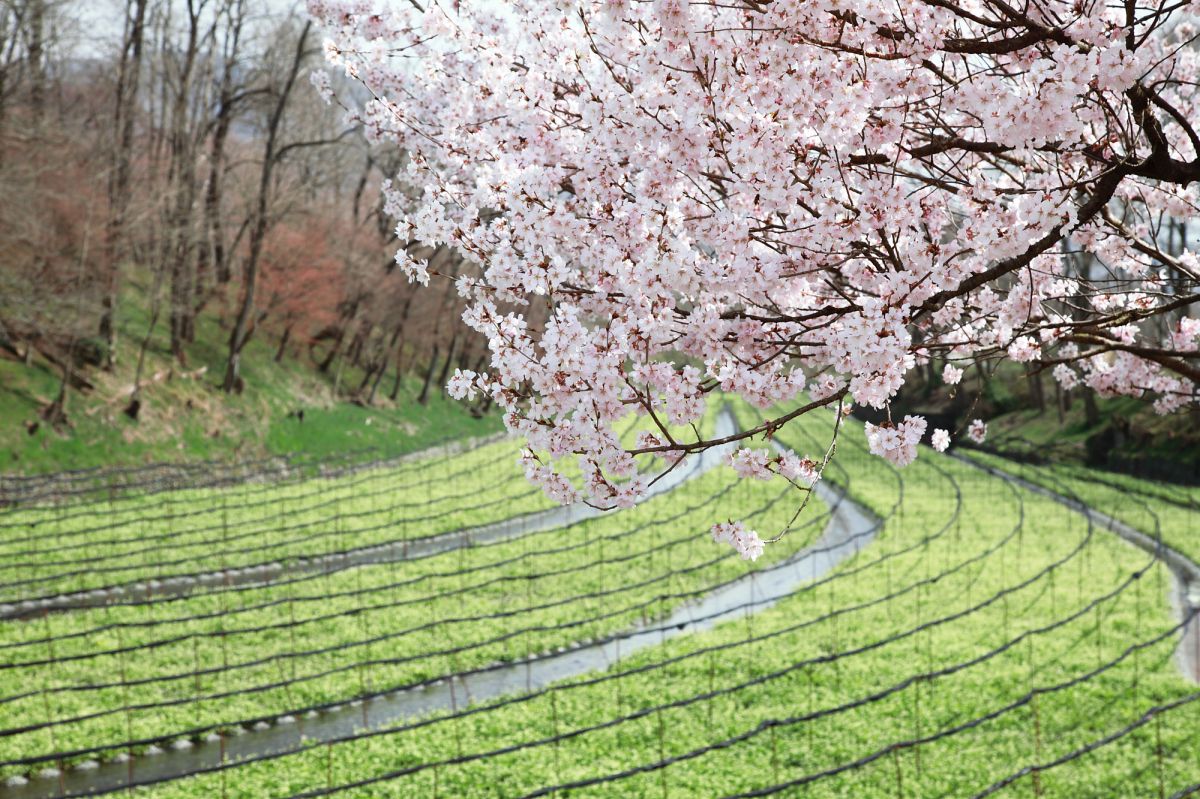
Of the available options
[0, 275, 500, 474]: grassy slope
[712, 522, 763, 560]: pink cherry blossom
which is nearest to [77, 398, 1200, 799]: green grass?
[712, 522, 763, 560]: pink cherry blossom

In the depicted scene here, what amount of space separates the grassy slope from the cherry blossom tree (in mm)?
24291

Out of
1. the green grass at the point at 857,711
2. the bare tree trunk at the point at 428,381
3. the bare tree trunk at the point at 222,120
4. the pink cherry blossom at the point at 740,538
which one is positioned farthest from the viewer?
the bare tree trunk at the point at 428,381

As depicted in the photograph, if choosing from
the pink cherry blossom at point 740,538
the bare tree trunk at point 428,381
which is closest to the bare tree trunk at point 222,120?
the bare tree trunk at point 428,381

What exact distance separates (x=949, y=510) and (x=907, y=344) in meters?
24.9

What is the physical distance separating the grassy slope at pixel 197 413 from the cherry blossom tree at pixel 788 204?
79.7ft

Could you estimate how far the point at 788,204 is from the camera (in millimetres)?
4762

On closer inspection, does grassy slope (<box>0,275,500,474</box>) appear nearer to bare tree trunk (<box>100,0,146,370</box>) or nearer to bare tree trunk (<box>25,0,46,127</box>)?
bare tree trunk (<box>100,0,146,370</box>)

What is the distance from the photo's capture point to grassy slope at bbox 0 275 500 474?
26.2 m

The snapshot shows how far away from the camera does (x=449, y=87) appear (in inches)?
298

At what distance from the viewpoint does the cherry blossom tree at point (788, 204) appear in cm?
430

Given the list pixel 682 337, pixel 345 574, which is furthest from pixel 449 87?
pixel 345 574

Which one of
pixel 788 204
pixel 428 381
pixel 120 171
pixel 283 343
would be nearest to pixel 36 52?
pixel 120 171

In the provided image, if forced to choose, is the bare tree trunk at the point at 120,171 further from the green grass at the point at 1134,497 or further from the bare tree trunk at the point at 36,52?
the green grass at the point at 1134,497

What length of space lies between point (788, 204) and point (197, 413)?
30999 mm
